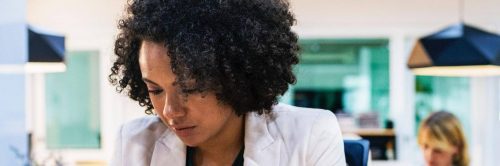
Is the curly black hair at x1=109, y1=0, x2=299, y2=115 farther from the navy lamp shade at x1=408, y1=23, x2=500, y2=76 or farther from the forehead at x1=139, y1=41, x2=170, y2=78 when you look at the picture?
the navy lamp shade at x1=408, y1=23, x2=500, y2=76

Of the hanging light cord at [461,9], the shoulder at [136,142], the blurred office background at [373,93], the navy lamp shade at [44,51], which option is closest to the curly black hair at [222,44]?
the shoulder at [136,142]

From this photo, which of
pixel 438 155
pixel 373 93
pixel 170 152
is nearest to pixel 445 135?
pixel 438 155

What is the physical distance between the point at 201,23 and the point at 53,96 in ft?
16.3

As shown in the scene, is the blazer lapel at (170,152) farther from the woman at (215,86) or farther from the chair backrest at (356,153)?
the chair backrest at (356,153)

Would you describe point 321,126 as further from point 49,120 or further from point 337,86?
point 337,86

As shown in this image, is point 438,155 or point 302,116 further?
point 438,155

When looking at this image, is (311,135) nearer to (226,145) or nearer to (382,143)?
(226,145)

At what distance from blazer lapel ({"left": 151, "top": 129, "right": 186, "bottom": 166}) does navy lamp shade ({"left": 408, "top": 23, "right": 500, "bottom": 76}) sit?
2.07 m

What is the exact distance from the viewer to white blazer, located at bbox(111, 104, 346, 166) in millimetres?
1089

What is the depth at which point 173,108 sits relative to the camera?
3.16 ft

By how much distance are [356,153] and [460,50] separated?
1884mm

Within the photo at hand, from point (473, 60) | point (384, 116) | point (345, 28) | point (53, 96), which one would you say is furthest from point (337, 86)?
point (473, 60)

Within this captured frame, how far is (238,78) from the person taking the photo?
3.34ft

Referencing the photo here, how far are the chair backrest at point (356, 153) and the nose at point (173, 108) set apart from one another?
402mm
